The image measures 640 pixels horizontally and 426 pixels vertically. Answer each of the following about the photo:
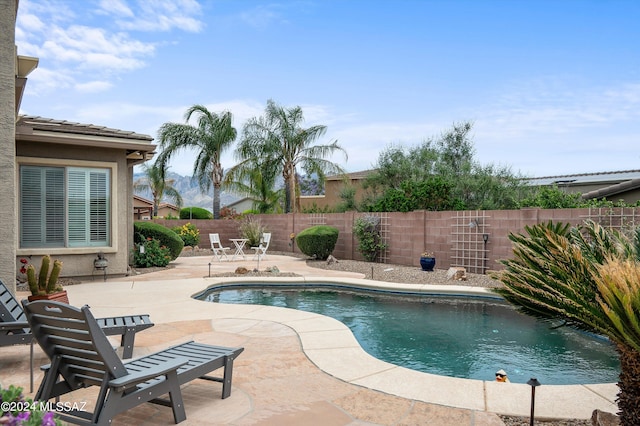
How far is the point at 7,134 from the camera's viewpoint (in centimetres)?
604

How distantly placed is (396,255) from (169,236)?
23.0ft

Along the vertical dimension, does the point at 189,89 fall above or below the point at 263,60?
above

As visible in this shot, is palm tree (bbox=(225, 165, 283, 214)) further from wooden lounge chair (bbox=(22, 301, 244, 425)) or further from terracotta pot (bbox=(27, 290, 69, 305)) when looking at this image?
wooden lounge chair (bbox=(22, 301, 244, 425))

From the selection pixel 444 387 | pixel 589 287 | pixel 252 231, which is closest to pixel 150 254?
pixel 252 231

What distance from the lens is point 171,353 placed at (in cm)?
400

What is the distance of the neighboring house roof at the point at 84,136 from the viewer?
32.6 ft

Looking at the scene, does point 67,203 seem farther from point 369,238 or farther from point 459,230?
point 459,230

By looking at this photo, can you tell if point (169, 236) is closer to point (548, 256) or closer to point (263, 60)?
point (263, 60)

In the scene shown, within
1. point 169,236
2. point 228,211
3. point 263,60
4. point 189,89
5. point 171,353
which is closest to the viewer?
Answer: point 171,353

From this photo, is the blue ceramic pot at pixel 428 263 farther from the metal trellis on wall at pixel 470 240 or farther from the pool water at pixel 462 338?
the pool water at pixel 462 338

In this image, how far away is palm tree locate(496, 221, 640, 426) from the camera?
2.72 meters

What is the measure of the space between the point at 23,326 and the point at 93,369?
6.25 ft

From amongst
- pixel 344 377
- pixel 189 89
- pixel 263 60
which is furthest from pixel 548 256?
pixel 189 89

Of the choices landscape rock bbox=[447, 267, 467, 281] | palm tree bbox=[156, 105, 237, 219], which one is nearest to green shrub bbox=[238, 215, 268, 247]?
palm tree bbox=[156, 105, 237, 219]
